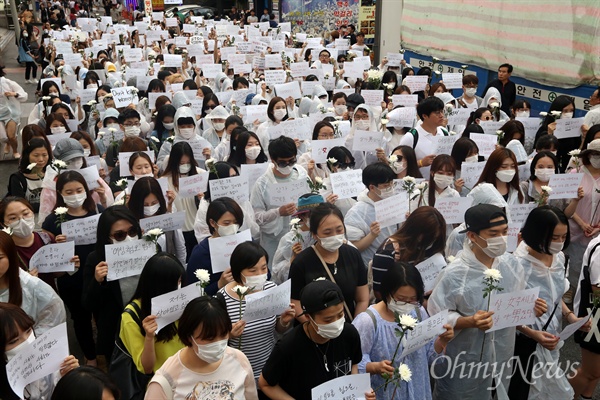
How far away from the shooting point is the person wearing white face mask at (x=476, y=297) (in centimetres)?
411

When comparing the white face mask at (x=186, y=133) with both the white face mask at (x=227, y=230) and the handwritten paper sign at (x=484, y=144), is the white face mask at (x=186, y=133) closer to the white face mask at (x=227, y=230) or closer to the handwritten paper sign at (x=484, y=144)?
the white face mask at (x=227, y=230)

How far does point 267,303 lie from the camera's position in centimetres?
392

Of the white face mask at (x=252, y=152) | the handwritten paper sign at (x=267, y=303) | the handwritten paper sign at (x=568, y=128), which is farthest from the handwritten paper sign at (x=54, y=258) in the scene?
the handwritten paper sign at (x=568, y=128)

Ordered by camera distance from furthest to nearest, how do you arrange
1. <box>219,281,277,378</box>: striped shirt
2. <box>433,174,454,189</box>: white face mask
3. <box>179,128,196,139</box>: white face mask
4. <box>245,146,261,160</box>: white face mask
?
<box>179,128,196,139</box>: white face mask, <box>245,146,261,160</box>: white face mask, <box>433,174,454,189</box>: white face mask, <box>219,281,277,378</box>: striped shirt

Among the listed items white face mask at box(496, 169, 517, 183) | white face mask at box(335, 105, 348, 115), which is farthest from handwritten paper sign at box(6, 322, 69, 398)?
white face mask at box(335, 105, 348, 115)

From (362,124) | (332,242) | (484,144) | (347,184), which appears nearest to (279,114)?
(362,124)

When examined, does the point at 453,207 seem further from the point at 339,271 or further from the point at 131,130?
the point at 131,130

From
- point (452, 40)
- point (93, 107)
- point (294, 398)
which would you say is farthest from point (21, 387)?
point (452, 40)

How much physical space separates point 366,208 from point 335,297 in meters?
2.05

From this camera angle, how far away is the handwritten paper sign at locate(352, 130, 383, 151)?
25.0ft

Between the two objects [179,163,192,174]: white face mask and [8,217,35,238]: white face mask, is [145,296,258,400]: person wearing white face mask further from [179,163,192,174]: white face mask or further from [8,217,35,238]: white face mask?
[179,163,192,174]: white face mask

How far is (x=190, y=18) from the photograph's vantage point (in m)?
23.5

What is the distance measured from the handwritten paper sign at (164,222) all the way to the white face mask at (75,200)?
2.30 feet
